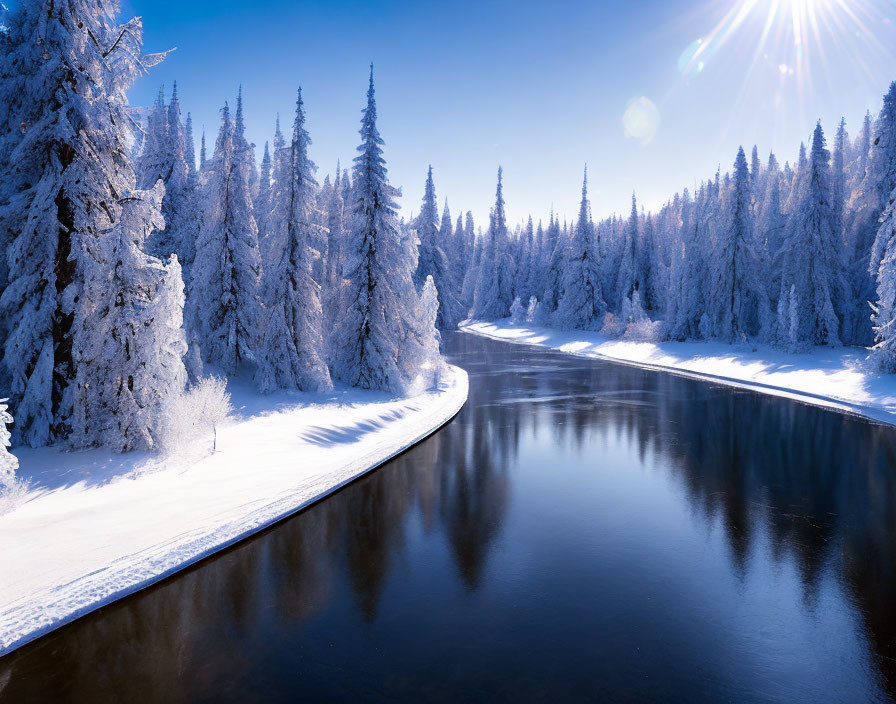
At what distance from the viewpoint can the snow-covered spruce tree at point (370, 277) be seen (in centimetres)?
2398

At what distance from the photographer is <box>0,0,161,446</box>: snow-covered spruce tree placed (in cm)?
1162

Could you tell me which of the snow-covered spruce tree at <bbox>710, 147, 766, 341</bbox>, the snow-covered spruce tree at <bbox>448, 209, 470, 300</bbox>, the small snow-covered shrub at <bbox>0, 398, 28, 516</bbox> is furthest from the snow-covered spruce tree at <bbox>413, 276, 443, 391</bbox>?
the snow-covered spruce tree at <bbox>448, 209, 470, 300</bbox>

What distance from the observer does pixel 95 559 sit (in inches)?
322

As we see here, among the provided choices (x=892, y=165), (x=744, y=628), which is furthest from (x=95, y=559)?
(x=892, y=165)

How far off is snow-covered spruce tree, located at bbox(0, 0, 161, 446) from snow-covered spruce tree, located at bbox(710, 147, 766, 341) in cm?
4667

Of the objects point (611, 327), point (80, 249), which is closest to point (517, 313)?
point (611, 327)

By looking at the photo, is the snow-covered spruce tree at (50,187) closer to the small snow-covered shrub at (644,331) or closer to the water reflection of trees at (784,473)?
the water reflection of trees at (784,473)

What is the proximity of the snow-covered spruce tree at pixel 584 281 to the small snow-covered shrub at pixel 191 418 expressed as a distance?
54.8m

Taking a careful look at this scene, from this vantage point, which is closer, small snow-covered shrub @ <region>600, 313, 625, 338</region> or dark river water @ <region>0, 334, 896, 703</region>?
dark river water @ <region>0, 334, 896, 703</region>

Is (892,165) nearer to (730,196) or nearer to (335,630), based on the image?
(730,196)

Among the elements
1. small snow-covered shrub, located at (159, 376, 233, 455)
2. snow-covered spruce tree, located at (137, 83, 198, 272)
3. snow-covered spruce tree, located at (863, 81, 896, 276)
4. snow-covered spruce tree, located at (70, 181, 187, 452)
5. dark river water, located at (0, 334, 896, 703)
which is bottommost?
dark river water, located at (0, 334, 896, 703)

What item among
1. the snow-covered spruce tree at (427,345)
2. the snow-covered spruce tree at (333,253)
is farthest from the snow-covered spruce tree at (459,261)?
the snow-covered spruce tree at (427,345)

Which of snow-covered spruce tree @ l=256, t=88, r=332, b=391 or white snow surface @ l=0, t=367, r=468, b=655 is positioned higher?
snow-covered spruce tree @ l=256, t=88, r=332, b=391

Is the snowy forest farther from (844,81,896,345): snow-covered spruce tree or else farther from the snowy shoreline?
the snowy shoreline
